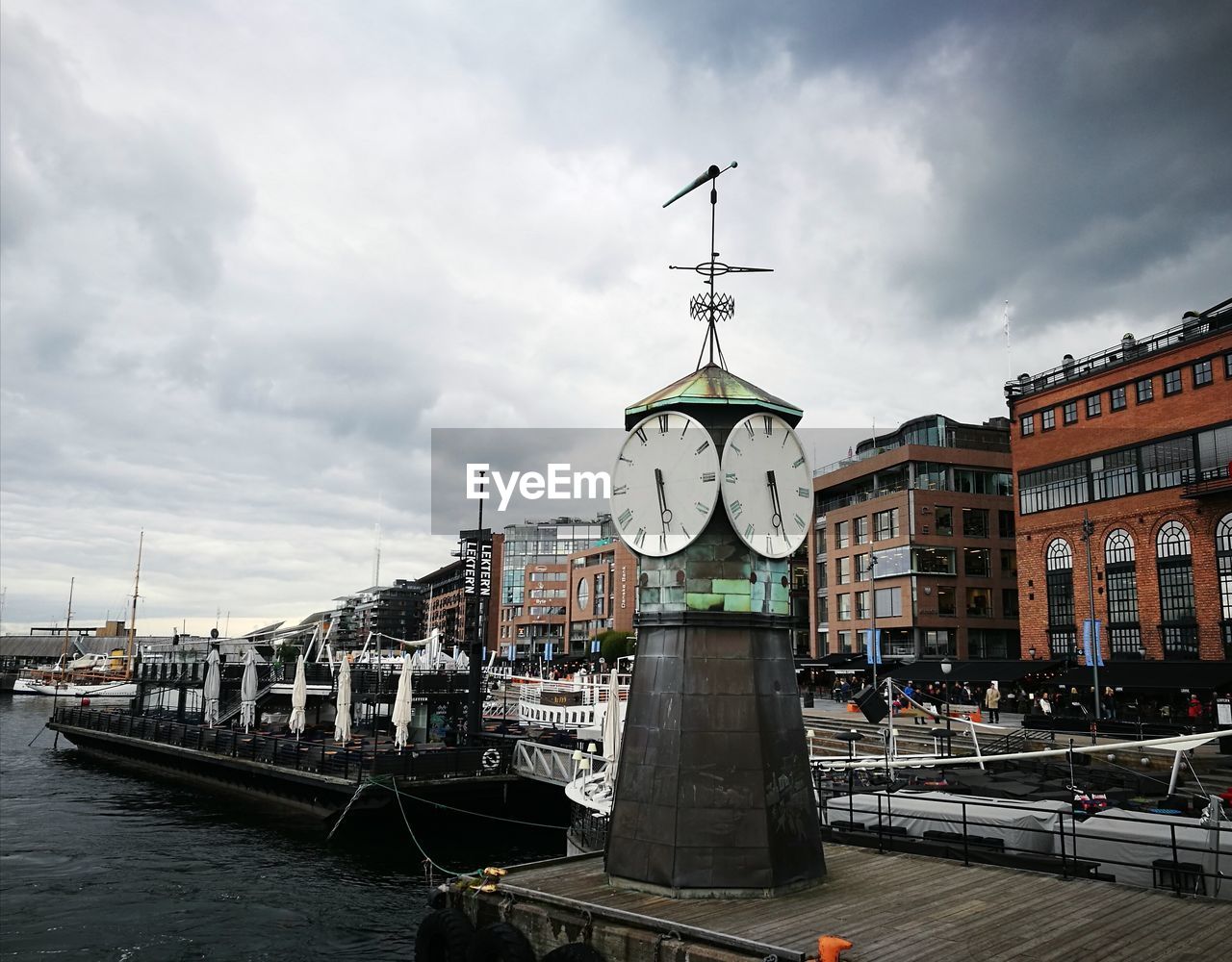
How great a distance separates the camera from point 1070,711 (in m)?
47.7

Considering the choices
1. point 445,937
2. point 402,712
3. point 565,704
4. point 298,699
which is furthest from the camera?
point 565,704

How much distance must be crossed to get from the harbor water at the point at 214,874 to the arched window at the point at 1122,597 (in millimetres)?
40062

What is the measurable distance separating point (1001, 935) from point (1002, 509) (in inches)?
2971

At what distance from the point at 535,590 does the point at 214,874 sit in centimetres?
13901

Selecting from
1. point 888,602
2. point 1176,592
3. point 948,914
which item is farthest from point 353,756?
point 888,602

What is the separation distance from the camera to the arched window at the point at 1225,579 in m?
49.7

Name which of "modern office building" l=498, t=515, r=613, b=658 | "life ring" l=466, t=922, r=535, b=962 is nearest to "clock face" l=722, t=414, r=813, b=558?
"life ring" l=466, t=922, r=535, b=962

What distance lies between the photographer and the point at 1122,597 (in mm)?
55781

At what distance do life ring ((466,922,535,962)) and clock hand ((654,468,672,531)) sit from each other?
6.32m

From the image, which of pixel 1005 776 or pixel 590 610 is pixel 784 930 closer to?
pixel 1005 776

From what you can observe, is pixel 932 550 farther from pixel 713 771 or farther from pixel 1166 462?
pixel 713 771

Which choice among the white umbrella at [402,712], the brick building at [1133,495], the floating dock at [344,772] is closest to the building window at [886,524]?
Answer: the brick building at [1133,495]

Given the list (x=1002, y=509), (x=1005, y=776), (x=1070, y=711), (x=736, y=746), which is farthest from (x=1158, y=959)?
(x=1002, y=509)

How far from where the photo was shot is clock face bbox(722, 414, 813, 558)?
47.2ft
